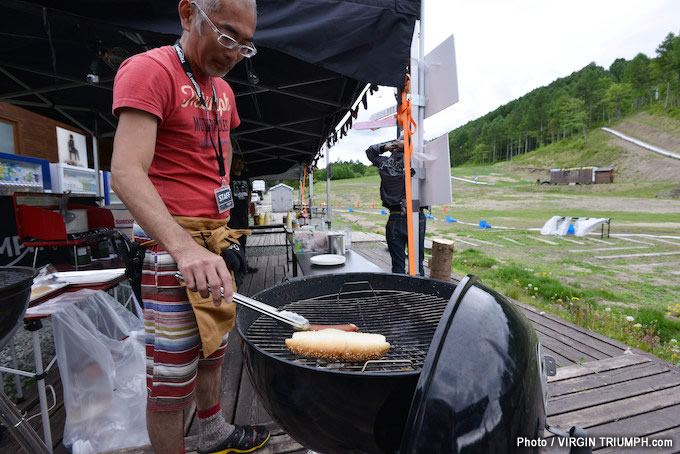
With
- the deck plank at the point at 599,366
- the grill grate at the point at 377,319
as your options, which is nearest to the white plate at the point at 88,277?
the grill grate at the point at 377,319

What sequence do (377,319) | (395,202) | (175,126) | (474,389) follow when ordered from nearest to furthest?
(474,389) → (175,126) → (377,319) → (395,202)

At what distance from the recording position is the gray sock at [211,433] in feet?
5.18

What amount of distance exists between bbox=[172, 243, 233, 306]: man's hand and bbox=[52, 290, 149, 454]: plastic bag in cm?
144

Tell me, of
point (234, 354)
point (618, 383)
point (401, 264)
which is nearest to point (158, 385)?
point (234, 354)

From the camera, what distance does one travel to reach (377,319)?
4.97ft

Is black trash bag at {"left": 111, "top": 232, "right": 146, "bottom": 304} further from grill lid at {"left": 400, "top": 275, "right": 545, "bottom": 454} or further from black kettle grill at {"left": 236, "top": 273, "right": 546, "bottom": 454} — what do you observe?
grill lid at {"left": 400, "top": 275, "right": 545, "bottom": 454}

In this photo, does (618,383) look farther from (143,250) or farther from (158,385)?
(143,250)

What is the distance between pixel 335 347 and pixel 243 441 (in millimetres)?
1111

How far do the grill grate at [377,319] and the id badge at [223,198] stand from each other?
1.83ft

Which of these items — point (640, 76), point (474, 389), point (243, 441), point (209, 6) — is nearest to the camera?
point (474, 389)

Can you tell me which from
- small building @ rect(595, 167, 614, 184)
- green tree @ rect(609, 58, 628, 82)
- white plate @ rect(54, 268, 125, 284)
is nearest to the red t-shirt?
white plate @ rect(54, 268, 125, 284)

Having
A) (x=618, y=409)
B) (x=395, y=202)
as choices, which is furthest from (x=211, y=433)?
(x=395, y=202)

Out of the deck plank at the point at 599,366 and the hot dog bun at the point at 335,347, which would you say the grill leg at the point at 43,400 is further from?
the deck plank at the point at 599,366

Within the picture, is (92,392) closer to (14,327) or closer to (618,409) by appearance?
(14,327)
